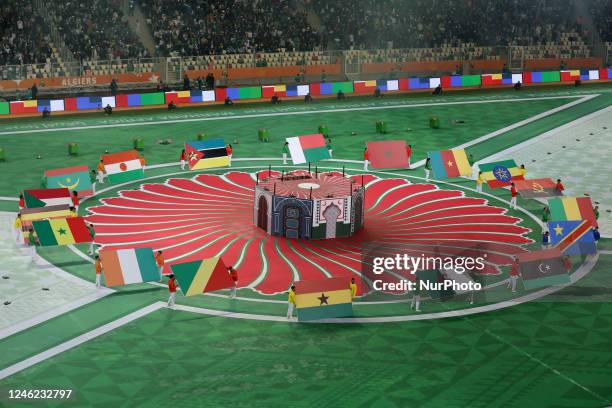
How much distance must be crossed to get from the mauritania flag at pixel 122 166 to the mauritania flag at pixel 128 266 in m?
15.6

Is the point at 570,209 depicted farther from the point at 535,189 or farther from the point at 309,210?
the point at 309,210

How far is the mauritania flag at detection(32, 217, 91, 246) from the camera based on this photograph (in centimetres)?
4538

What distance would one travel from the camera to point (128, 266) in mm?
41469

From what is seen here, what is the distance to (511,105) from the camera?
8144 cm

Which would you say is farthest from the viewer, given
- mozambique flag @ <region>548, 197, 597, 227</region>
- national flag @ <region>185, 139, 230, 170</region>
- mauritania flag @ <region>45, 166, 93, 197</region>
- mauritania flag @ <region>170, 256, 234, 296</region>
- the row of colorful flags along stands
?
the row of colorful flags along stands

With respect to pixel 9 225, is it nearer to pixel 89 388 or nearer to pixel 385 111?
pixel 89 388

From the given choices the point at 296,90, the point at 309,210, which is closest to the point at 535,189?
the point at 309,210

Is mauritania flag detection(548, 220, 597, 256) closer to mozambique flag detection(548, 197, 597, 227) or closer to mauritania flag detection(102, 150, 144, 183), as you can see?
mozambique flag detection(548, 197, 597, 227)

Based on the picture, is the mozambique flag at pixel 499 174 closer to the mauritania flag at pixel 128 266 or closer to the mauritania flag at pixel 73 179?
the mauritania flag at pixel 128 266

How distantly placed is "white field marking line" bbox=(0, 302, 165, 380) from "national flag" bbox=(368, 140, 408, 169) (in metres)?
22.4

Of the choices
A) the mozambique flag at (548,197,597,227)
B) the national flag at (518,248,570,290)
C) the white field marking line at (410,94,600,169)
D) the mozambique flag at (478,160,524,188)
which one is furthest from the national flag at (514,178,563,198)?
the national flag at (518,248,570,290)

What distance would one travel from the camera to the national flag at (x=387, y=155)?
59562 mm

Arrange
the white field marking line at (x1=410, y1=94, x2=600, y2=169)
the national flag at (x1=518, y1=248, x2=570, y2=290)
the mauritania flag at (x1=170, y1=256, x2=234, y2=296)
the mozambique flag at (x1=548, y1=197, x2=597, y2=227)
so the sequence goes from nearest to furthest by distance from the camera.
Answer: the mauritania flag at (x1=170, y1=256, x2=234, y2=296), the national flag at (x1=518, y1=248, x2=570, y2=290), the mozambique flag at (x1=548, y1=197, x2=597, y2=227), the white field marking line at (x1=410, y1=94, x2=600, y2=169)

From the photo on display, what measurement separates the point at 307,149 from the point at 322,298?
21.1m
